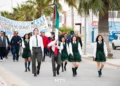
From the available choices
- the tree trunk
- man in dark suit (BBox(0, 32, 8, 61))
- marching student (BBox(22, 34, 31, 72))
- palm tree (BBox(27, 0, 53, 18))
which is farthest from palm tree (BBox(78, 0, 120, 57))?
palm tree (BBox(27, 0, 53, 18))

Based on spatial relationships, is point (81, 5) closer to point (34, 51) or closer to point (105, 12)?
point (105, 12)

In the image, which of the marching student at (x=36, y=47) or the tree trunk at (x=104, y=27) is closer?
the marching student at (x=36, y=47)

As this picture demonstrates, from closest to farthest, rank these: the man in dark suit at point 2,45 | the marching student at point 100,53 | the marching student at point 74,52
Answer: the marching student at point 74,52 < the marching student at point 100,53 < the man in dark suit at point 2,45

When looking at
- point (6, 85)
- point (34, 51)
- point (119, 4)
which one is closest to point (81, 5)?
point (119, 4)

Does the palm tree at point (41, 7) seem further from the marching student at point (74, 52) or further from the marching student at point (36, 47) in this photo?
the marching student at point (74, 52)

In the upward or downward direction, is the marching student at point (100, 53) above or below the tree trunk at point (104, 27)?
below

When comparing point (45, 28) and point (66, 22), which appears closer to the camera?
point (45, 28)

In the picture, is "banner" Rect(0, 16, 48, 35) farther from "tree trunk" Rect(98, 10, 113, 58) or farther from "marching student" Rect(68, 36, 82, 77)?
"marching student" Rect(68, 36, 82, 77)

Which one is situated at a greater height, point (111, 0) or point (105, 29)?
point (111, 0)

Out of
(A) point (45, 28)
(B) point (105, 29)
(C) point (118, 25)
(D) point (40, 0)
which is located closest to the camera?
(B) point (105, 29)

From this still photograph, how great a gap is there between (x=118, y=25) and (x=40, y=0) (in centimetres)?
1944

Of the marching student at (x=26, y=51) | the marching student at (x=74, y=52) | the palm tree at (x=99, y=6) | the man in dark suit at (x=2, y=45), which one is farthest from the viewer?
the palm tree at (x=99, y=6)

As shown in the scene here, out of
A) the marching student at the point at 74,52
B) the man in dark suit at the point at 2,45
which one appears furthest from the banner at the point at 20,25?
the marching student at the point at 74,52

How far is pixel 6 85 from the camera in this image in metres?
13.1
